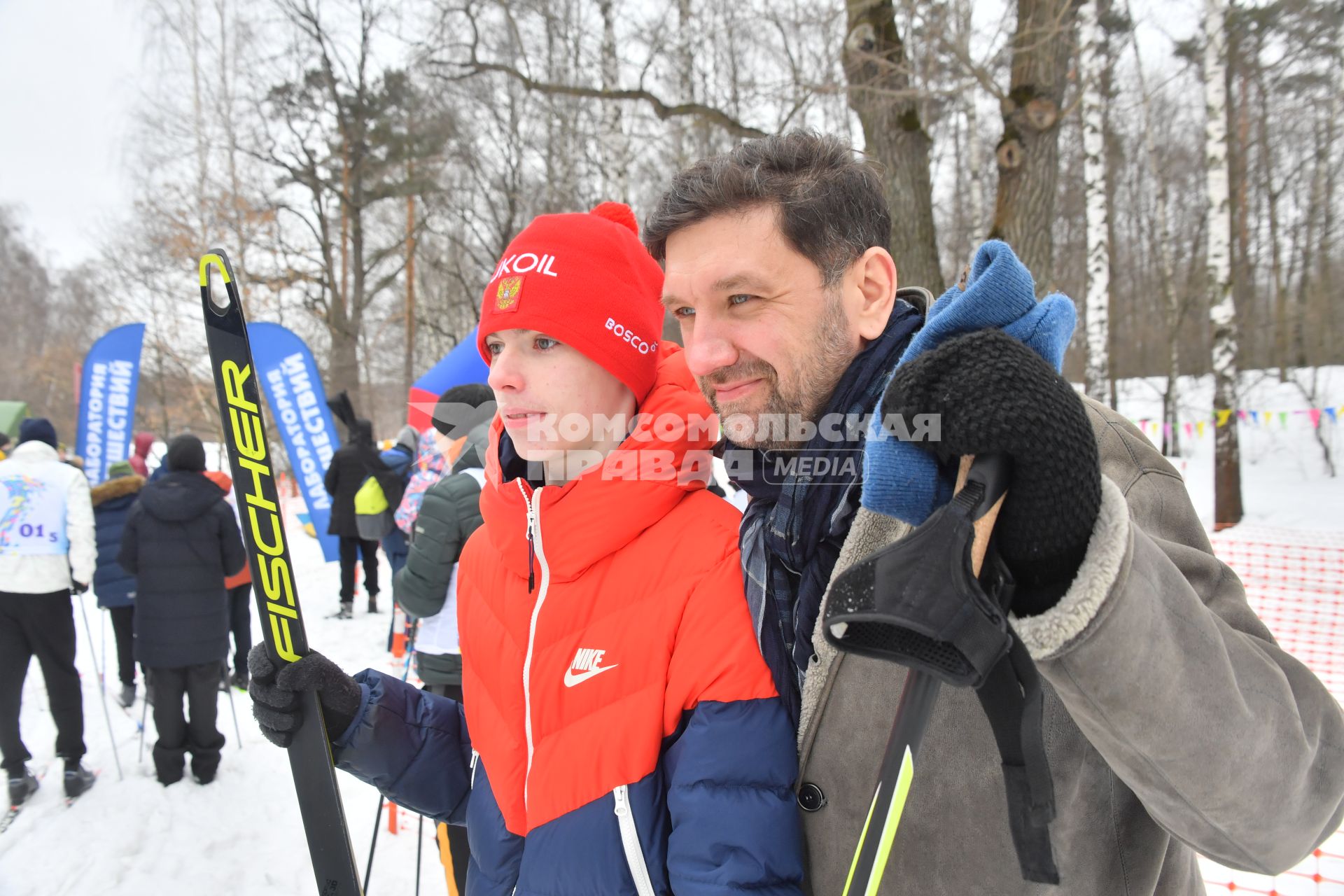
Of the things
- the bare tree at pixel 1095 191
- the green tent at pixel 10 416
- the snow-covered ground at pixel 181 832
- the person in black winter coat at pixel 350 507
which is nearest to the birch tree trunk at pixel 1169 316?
the bare tree at pixel 1095 191

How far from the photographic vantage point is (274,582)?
1.42m

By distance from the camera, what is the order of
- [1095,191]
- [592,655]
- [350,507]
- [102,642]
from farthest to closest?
[1095,191] → [350,507] → [102,642] → [592,655]

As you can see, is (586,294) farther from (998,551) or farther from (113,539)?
(113,539)

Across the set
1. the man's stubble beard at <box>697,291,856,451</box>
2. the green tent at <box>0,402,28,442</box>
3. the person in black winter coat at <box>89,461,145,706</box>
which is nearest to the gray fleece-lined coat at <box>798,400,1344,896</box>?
the man's stubble beard at <box>697,291,856,451</box>

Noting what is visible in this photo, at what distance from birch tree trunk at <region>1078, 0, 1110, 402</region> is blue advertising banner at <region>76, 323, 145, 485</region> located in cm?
1148

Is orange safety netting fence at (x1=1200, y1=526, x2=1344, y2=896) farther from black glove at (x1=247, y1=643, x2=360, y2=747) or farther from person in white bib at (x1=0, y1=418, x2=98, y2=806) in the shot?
person in white bib at (x1=0, y1=418, x2=98, y2=806)

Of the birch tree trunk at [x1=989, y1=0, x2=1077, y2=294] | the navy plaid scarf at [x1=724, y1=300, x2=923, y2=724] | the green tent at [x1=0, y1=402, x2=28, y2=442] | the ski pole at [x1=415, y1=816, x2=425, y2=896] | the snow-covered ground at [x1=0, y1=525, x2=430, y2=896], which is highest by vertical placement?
the birch tree trunk at [x1=989, y1=0, x2=1077, y2=294]

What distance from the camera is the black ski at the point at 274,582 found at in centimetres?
139

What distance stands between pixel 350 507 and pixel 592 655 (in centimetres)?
698

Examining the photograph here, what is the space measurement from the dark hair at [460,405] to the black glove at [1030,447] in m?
3.49

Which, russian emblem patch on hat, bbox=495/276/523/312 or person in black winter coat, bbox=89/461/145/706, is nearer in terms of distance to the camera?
russian emblem patch on hat, bbox=495/276/523/312

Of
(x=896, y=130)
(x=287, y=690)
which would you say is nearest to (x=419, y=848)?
(x=287, y=690)

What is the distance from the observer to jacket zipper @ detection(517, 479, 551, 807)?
1.29 meters

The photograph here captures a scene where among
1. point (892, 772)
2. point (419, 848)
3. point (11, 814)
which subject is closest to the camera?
point (892, 772)
